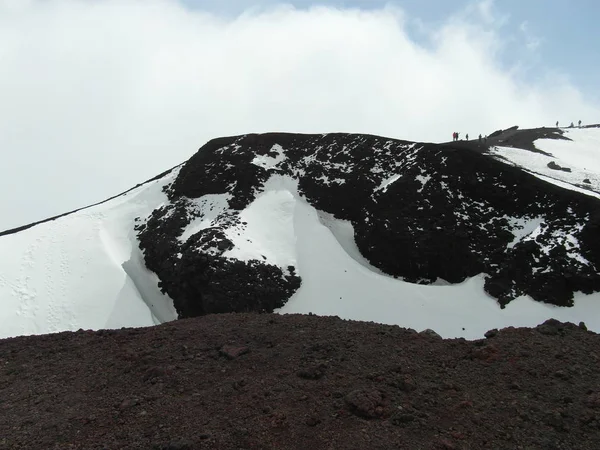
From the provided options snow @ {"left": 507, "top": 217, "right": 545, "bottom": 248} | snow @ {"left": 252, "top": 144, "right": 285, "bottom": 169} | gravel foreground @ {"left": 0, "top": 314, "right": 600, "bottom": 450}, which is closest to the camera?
gravel foreground @ {"left": 0, "top": 314, "right": 600, "bottom": 450}

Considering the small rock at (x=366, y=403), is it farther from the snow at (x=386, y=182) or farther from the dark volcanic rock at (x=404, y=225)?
the snow at (x=386, y=182)

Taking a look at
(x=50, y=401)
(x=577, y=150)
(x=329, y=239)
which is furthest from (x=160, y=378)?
(x=577, y=150)

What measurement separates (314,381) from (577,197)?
22.2 m

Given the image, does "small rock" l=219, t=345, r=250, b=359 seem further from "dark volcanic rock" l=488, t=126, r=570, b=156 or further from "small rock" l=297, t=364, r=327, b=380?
"dark volcanic rock" l=488, t=126, r=570, b=156

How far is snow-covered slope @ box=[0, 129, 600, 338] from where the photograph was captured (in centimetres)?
2181

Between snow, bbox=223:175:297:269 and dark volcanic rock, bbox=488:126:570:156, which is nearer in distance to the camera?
snow, bbox=223:175:297:269

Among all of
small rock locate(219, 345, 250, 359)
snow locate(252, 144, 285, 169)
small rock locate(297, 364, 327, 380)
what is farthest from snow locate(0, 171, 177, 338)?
small rock locate(297, 364, 327, 380)

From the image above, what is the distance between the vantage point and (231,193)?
31453 mm

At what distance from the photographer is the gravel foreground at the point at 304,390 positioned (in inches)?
261

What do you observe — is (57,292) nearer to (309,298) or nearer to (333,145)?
(309,298)

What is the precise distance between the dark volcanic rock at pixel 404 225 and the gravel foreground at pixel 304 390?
498 inches

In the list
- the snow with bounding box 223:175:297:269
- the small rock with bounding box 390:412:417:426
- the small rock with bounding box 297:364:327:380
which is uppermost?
the snow with bounding box 223:175:297:269

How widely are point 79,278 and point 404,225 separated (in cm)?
2009

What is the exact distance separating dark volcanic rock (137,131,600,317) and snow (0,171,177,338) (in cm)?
148
